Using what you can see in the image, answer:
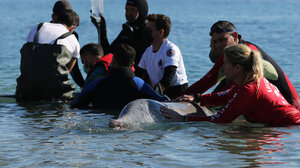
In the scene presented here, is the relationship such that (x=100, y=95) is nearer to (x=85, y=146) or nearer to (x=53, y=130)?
(x=53, y=130)

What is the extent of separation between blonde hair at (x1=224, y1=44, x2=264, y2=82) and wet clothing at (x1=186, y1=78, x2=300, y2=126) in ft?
0.42

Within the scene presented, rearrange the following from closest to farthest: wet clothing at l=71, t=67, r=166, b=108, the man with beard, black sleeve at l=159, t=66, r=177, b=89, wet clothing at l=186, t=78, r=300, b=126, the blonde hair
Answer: the blonde hair
wet clothing at l=186, t=78, r=300, b=126
wet clothing at l=71, t=67, r=166, b=108
black sleeve at l=159, t=66, r=177, b=89
the man with beard

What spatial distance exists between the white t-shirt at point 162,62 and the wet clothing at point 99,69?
53cm

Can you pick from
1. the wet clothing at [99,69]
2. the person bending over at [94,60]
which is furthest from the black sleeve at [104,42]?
the wet clothing at [99,69]

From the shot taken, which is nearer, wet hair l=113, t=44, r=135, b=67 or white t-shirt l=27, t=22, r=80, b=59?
wet hair l=113, t=44, r=135, b=67

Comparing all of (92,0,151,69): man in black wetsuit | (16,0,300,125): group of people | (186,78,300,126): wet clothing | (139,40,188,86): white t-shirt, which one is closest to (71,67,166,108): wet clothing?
(16,0,300,125): group of people

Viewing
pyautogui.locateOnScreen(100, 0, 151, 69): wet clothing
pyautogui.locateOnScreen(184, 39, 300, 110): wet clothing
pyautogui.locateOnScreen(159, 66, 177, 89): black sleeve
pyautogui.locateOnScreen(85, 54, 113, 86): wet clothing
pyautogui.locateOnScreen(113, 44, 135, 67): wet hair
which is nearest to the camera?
pyautogui.locateOnScreen(184, 39, 300, 110): wet clothing

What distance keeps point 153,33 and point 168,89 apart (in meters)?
0.87

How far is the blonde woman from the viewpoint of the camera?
6.36 metres

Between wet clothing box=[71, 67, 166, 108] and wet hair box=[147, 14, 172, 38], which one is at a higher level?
wet hair box=[147, 14, 172, 38]

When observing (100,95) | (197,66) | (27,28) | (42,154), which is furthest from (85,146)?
(27,28)

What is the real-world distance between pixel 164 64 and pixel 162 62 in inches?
2.1

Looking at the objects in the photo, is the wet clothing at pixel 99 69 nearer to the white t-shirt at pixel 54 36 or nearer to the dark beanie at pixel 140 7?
the white t-shirt at pixel 54 36

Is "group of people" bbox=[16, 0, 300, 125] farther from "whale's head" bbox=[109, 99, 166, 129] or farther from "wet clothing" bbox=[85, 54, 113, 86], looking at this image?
"whale's head" bbox=[109, 99, 166, 129]
